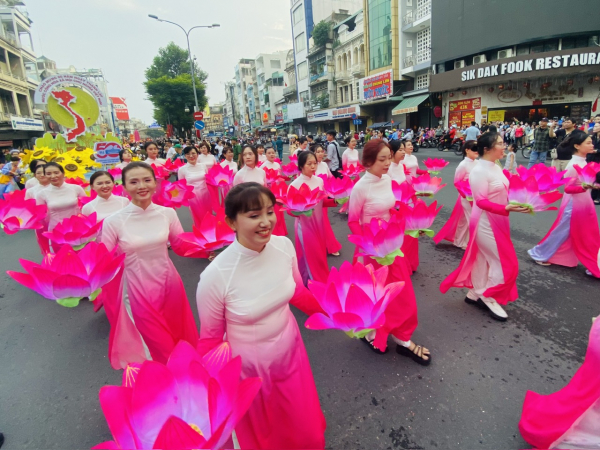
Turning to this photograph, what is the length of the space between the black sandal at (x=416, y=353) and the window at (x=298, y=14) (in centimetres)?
4391

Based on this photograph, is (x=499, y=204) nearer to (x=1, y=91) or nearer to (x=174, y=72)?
(x=1, y=91)

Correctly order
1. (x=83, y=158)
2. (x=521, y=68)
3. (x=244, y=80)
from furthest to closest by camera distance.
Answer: (x=244, y=80) < (x=521, y=68) < (x=83, y=158)

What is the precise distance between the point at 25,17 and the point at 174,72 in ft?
40.5

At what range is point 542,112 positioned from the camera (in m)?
17.5

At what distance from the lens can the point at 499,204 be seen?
2.65 m

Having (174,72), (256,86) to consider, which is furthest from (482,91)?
(256,86)

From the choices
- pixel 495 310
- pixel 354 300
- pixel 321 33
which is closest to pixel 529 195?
pixel 495 310

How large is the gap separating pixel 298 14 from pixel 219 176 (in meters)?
42.0

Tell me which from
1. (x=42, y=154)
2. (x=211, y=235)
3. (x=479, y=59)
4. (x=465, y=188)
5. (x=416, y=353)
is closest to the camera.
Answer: (x=211, y=235)

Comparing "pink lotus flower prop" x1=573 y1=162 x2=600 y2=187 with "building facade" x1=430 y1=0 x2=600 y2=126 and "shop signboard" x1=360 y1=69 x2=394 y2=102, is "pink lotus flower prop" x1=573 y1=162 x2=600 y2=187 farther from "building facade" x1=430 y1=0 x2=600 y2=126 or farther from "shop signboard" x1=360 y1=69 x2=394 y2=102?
"shop signboard" x1=360 y1=69 x2=394 y2=102

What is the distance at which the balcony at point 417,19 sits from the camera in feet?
72.0

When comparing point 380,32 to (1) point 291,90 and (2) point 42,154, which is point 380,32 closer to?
(1) point 291,90

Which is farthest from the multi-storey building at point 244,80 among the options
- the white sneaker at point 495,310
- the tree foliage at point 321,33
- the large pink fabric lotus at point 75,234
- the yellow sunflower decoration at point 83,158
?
the white sneaker at point 495,310

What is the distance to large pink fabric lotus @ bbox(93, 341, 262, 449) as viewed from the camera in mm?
876
